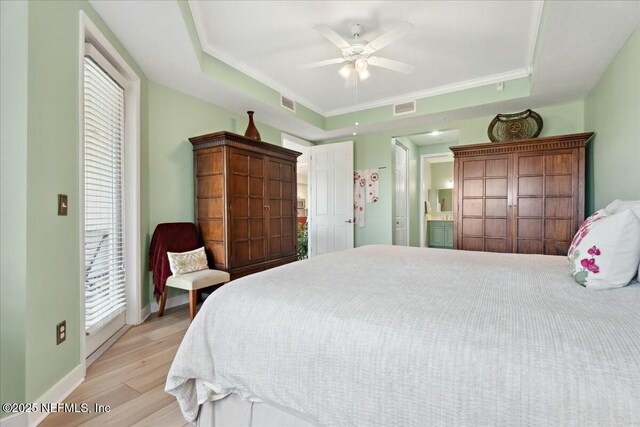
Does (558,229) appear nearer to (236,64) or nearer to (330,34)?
(330,34)

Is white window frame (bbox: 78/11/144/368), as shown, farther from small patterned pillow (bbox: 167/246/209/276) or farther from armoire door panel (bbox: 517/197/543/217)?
armoire door panel (bbox: 517/197/543/217)

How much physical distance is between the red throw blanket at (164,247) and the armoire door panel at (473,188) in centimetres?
333

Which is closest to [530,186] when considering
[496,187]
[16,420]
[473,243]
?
[496,187]

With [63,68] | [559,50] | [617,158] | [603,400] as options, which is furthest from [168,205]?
[617,158]

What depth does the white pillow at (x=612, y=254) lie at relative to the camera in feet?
3.79

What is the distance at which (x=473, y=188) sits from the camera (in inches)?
152

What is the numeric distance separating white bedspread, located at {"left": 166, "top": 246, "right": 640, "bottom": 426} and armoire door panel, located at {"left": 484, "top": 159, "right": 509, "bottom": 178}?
263cm

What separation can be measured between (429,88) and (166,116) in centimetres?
321

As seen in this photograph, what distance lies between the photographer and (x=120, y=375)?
73.5 inches

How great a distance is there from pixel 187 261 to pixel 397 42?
294 centimetres

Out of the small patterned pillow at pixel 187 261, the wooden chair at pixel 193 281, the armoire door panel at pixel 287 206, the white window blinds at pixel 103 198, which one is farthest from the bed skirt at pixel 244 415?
the armoire door panel at pixel 287 206

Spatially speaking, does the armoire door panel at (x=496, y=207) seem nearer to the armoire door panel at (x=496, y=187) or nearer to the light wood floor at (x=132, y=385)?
the armoire door panel at (x=496, y=187)

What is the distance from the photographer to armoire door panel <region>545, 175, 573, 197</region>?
10.9 ft

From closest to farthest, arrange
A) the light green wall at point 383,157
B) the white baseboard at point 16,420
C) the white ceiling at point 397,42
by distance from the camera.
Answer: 1. the white baseboard at point 16,420
2. the white ceiling at point 397,42
3. the light green wall at point 383,157
